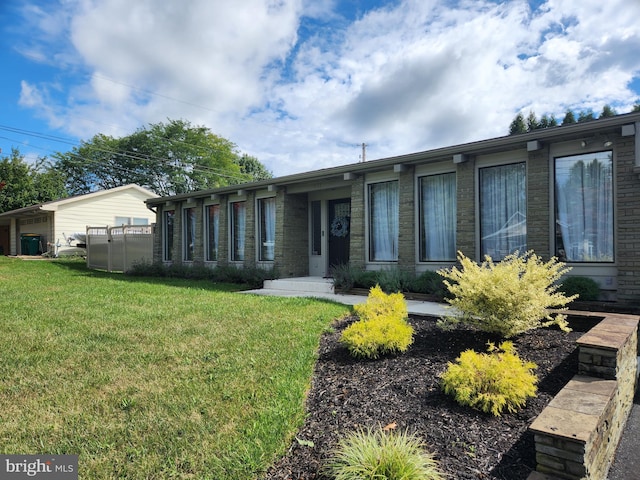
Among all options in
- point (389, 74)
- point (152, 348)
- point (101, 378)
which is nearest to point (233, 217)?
point (389, 74)

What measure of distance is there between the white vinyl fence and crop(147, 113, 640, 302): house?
510 cm

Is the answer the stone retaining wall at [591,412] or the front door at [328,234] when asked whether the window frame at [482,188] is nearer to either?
the stone retaining wall at [591,412]

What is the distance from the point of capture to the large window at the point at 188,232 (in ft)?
46.3

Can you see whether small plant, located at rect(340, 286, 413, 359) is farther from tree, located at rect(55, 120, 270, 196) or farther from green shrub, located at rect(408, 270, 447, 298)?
tree, located at rect(55, 120, 270, 196)

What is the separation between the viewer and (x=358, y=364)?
386 centimetres

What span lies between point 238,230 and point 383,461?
10.8 m

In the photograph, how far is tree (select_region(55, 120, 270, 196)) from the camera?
113 ft

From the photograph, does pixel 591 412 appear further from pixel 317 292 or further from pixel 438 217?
pixel 317 292

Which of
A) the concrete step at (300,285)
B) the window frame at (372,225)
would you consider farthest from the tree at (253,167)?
the window frame at (372,225)

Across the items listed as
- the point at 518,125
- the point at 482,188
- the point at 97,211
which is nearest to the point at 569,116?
the point at 518,125

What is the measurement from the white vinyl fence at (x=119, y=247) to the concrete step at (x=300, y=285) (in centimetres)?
767

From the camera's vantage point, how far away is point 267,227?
1157 centimetres

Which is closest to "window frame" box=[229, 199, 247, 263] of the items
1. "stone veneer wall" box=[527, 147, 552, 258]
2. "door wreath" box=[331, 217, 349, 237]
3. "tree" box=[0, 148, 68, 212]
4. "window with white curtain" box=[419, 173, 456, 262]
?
"door wreath" box=[331, 217, 349, 237]

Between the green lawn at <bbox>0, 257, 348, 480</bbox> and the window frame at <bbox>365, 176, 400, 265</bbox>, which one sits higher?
the window frame at <bbox>365, 176, 400, 265</bbox>
